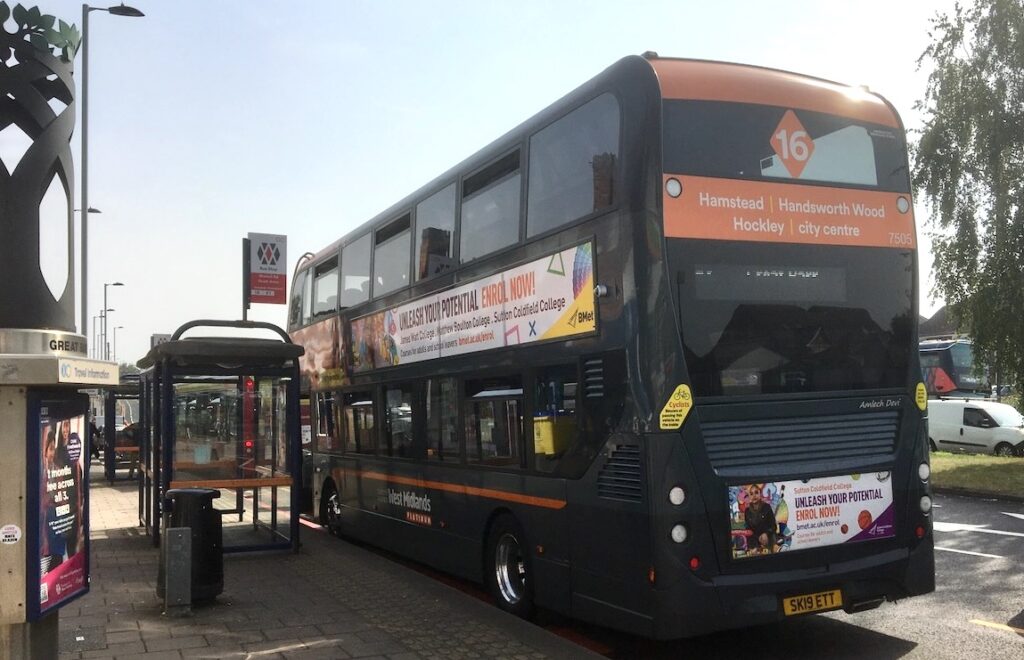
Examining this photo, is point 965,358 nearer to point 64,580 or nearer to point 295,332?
point 295,332

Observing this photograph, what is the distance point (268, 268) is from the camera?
18109 millimetres

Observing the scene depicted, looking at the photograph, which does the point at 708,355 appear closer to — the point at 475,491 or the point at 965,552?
the point at 475,491

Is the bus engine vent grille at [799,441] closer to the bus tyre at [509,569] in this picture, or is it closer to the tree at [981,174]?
the bus tyre at [509,569]

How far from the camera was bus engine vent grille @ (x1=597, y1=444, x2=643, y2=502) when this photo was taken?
6.30 m

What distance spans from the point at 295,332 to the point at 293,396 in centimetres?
399

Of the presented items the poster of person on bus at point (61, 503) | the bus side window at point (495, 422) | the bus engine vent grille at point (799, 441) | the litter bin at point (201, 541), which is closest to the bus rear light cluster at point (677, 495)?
the bus engine vent grille at point (799, 441)

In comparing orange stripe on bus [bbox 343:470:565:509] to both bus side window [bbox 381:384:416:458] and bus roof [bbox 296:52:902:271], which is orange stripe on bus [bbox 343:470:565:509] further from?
bus roof [bbox 296:52:902:271]

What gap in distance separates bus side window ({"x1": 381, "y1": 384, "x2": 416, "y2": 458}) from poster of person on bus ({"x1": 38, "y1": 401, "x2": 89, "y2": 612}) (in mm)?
5438

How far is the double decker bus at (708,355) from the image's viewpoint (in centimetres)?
623

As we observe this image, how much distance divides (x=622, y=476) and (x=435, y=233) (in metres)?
4.27

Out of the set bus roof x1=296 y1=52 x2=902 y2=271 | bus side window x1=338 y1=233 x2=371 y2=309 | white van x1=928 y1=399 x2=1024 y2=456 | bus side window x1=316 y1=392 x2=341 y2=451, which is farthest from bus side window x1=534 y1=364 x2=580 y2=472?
white van x1=928 y1=399 x2=1024 y2=456

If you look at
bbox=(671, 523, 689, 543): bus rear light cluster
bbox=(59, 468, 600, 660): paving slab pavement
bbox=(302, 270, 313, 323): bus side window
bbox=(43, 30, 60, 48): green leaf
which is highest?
bbox=(43, 30, 60, 48): green leaf

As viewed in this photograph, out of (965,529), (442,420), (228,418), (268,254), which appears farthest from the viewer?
(268,254)

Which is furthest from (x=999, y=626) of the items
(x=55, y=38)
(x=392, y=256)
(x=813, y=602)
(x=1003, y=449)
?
(x=1003, y=449)
